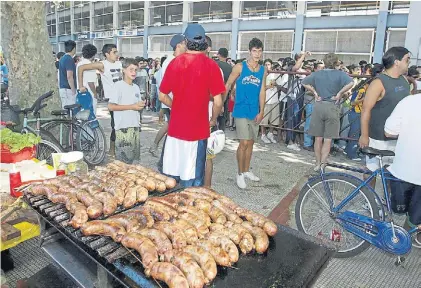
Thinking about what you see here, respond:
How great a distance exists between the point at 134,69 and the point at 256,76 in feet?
6.07

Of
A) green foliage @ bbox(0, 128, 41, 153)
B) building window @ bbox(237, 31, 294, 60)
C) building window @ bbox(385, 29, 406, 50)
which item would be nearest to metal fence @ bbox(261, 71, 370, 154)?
green foliage @ bbox(0, 128, 41, 153)

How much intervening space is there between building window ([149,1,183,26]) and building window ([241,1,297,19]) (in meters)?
7.36

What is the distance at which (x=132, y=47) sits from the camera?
35.0 m

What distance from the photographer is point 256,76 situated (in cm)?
523

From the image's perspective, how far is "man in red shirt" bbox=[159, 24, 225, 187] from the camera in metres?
3.71

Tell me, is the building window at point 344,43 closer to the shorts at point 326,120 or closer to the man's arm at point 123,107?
the shorts at point 326,120

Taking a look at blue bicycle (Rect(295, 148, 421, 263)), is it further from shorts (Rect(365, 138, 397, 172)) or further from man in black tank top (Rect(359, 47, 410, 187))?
man in black tank top (Rect(359, 47, 410, 187))

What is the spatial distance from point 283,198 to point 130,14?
34.5 metres

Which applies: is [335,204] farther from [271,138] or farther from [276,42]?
[276,42]

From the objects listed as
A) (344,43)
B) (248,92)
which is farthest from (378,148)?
(344,43)

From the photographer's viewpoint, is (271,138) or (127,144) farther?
(271,138)

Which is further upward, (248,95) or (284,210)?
(248,95)

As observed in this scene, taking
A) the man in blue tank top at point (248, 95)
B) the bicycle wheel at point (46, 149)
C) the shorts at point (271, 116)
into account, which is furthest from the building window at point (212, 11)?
the bicycle wheel at point (46, 149)

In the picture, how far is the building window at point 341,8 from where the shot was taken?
739 inches
